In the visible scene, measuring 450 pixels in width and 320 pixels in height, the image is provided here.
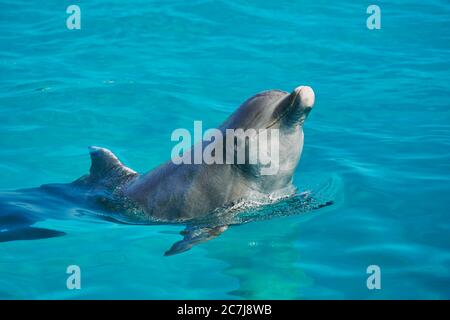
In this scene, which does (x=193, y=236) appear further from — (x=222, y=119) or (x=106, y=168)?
(x=222, y=119)

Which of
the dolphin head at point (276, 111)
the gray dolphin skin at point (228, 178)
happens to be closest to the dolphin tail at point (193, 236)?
the gray dolphin skin at point (228, 178)

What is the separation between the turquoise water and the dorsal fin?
385 mm

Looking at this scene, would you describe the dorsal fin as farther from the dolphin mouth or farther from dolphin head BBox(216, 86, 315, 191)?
the dolphin mouth

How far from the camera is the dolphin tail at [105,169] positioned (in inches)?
317

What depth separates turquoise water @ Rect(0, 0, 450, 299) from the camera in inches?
249

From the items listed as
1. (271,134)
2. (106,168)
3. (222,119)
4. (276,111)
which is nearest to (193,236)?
(271,134)

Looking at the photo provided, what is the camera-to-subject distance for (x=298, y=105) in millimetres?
6312

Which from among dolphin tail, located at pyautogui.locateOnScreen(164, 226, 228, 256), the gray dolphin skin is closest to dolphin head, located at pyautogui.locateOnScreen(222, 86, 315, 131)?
the gray dolphin skin

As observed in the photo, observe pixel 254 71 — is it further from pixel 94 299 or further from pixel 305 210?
pixel 94 299

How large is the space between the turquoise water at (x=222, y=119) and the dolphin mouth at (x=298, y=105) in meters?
1.11

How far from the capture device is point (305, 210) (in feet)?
24.0

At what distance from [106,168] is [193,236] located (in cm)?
200
